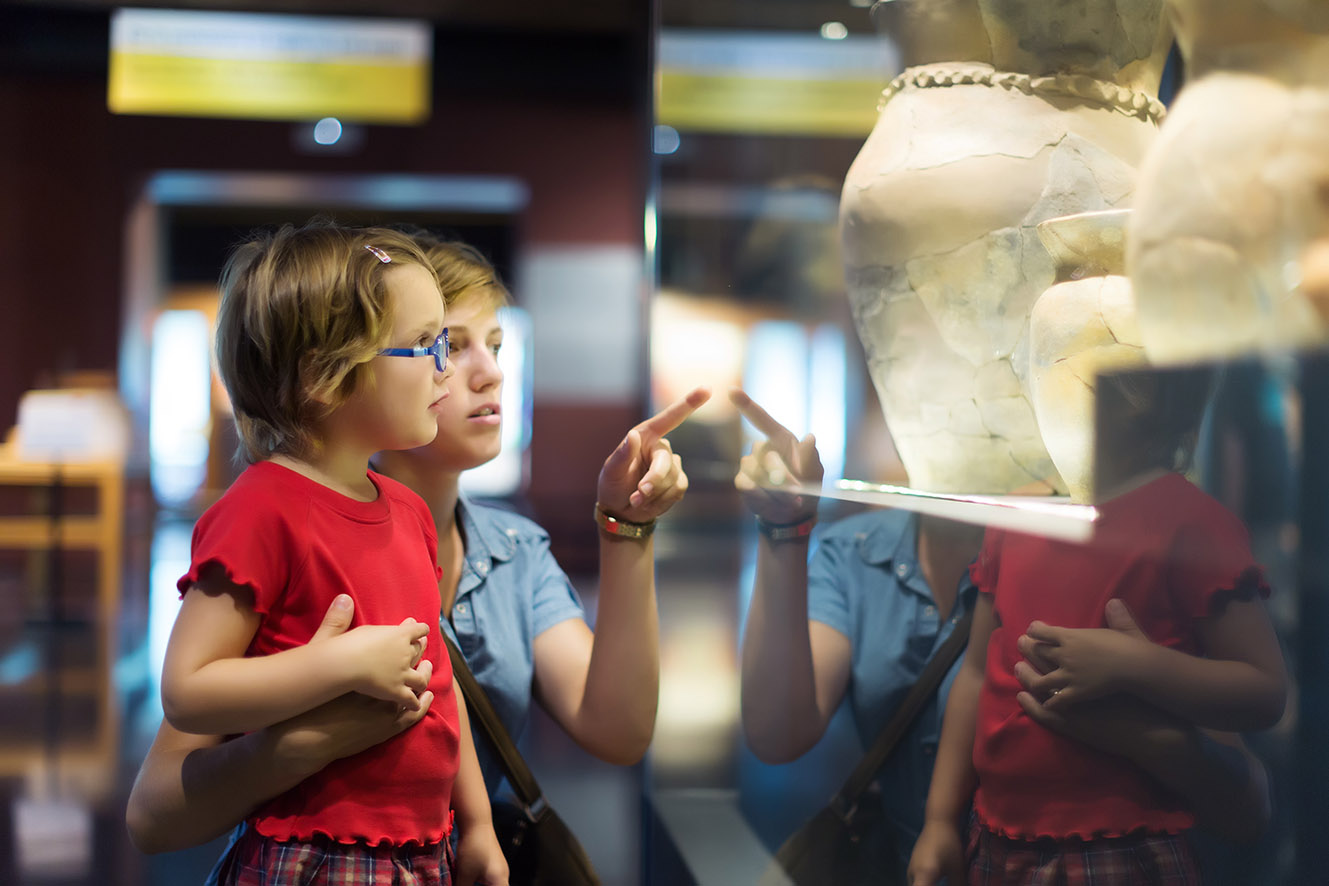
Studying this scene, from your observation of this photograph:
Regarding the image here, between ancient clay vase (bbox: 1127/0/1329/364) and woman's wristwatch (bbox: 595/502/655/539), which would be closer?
ancient clay vase (bbox: 1127/0/1329/364)

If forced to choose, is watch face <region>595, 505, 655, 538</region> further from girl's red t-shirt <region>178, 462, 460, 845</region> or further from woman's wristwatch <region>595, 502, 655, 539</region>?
girl's red t-shirt <region>178, 462, 460, 845</region>

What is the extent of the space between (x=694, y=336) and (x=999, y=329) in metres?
1.04

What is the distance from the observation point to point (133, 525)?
22.9ft

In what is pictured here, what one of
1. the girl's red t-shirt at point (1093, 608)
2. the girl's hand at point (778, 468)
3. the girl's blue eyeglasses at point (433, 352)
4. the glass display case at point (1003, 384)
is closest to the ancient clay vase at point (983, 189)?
the glass display case at point (1003, 384)

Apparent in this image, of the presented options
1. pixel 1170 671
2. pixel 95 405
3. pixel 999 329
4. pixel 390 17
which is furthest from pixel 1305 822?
pixel 95 405

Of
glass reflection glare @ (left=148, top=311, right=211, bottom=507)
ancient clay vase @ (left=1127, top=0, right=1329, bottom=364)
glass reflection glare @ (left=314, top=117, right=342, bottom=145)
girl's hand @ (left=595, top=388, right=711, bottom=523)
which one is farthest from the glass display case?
glass reflection glare @ (left=148, top=311, right=211, bottom=507)

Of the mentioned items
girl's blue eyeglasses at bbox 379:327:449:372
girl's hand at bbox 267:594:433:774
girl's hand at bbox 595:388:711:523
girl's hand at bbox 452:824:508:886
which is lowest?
girl's hand at bbox 452:824:508:886

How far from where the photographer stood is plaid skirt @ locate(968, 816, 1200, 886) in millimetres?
780

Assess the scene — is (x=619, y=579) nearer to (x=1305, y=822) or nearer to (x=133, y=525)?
(x=1305, y=822)

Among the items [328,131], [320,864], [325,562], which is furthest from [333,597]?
[328,131]

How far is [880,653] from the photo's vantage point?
4.26 feet

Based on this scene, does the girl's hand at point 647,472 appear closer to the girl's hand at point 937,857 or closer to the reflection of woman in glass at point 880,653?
the reflection of woman in glass at point 880,653

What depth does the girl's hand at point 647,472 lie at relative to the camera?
126cm

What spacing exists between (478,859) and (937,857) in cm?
50
